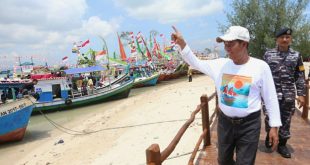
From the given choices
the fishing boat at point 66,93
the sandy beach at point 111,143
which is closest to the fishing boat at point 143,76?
the fishing boat at point 66,93

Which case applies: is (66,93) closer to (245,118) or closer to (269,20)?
(269,20)

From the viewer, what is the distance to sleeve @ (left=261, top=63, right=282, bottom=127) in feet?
9.77

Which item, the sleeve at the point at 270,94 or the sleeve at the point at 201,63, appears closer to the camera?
the sleeve at the point at 270,94

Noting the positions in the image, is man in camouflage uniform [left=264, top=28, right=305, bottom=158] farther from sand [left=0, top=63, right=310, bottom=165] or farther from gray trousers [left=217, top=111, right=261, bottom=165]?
sand [left=0, top=63, right=310, bottom=165]

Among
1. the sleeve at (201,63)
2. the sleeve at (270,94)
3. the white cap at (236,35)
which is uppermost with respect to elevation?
the white cap at (236,35)

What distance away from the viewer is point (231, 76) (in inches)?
118

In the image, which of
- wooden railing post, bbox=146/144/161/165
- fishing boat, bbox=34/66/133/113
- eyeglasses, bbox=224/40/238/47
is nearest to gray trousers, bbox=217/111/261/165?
eyeglasses, bbox=224/40/238/47

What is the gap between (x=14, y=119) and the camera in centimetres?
1356

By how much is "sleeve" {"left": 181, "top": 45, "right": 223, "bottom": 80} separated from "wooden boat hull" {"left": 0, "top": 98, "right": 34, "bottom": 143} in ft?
38.8

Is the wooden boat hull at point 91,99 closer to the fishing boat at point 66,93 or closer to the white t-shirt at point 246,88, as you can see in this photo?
the fishing boat at point 66,93

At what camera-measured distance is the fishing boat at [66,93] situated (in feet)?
73.7

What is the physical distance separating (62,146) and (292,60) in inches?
381

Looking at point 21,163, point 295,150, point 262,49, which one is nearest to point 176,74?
point 262,49

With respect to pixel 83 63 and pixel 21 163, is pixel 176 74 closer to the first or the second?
pixel 83 63
